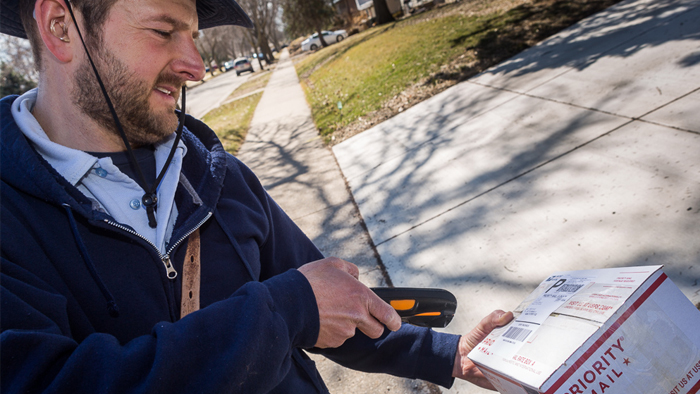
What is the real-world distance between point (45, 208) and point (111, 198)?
19 cm

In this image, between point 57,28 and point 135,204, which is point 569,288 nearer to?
point 135,204

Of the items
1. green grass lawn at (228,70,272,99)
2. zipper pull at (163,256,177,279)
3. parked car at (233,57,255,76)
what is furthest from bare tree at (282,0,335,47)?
zipper pull at (163,256,177,279)

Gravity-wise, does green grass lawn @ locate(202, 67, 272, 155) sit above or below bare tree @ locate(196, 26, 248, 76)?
below

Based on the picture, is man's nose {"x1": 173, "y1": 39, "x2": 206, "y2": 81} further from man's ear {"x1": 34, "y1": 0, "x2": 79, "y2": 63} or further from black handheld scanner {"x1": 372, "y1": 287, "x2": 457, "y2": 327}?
black handheld scanner {"x1": 372, "y1": 287, "x2": 457, "y2": 327}

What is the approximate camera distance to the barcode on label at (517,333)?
1.14m

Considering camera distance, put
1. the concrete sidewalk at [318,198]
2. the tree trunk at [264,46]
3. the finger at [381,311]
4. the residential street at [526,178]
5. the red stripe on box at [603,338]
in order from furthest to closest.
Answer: the tree trunk at [264,46]
the residential street at [526,178]
the concrete sidewalk at [318,198]
the finger at [381,311]
the red stripe on box at [603,338]

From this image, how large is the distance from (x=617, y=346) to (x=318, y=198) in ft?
14.5

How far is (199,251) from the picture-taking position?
53.3 inches

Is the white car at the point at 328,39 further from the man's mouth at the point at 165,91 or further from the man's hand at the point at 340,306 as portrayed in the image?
the man's hand at the point at 340,306

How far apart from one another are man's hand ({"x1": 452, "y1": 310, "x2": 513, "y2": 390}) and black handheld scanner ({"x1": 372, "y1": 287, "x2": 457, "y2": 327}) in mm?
116

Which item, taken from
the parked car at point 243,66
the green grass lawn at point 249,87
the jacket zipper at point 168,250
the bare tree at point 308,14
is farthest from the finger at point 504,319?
A: the parked car at point 243,66

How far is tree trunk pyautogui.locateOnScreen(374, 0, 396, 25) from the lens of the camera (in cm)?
2670

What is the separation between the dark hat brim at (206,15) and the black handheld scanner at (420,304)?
1333mm

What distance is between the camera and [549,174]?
3732 millimetres
